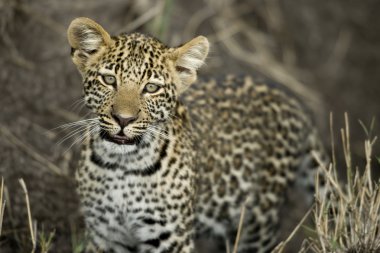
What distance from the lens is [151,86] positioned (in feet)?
21.5

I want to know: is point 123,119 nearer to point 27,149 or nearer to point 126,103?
point 126,103

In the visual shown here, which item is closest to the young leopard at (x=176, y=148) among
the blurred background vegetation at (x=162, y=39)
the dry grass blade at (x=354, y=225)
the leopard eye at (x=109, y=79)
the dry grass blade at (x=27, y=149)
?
the leopard eye at (x=109, y=79)

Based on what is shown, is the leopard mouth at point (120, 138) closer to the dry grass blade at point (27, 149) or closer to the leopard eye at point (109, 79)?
the leopard eye at point (109, 79)

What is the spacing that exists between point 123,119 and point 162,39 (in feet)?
15.9

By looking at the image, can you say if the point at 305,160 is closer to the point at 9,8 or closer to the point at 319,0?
the point at 9,8

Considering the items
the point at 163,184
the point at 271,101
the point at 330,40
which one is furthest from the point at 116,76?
the point at 330,40

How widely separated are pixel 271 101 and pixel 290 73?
15.2 ft

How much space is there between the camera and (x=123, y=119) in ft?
20.5

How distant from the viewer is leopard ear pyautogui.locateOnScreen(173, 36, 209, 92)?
6832 mm

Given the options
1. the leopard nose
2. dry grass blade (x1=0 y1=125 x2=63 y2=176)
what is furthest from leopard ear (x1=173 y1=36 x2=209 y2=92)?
dry grass blade (x1=0 y1=125 x2=63 y2=176)

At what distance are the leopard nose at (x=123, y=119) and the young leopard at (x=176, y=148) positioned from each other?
0.01m

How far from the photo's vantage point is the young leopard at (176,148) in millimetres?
6539

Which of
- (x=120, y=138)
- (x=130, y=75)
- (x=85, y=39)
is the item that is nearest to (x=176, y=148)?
(x=120, y=138)

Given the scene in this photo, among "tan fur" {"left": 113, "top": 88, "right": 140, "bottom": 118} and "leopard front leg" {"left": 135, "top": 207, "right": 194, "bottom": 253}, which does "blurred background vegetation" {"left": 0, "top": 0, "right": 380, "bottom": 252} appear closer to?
"leopard front leg" {"left": 135, "top": 207, "right": 194, "bottom": 253}
